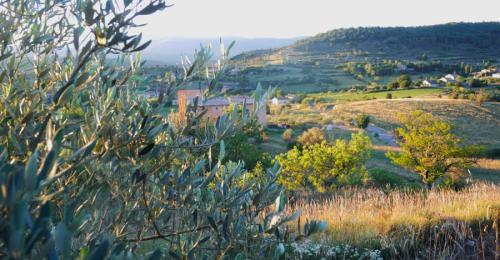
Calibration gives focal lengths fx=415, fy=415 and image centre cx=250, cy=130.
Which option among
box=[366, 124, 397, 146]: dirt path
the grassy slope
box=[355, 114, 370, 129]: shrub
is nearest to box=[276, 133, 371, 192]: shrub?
the grassy slope

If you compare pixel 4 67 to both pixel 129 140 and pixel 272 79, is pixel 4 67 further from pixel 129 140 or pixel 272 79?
pixel 272 79

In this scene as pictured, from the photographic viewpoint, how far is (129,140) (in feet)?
5.13

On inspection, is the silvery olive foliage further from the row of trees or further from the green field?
the green field

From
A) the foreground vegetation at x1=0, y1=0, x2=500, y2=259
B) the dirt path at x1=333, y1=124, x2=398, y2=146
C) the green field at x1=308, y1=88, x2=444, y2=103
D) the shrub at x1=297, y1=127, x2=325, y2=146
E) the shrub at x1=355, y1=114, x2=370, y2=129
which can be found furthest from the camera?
the green field at x1=308, y1=88, x2=444, y2=103

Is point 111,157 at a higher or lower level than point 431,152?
higher

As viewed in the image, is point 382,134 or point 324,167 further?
point 382,134

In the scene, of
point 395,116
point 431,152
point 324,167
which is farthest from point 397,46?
point 324,167

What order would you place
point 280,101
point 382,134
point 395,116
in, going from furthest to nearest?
1. point 280,101
2. point 395,116
3. point 382,134

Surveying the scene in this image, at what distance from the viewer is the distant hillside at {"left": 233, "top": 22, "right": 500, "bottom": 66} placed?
117m

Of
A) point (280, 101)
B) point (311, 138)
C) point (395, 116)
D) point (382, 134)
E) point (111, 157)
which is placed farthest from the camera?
point (280, 101)

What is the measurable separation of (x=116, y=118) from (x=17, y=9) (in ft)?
3.37

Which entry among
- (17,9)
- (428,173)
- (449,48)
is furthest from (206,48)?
(449,48)

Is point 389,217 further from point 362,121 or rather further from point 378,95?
point 378,95

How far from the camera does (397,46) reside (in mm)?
124375
